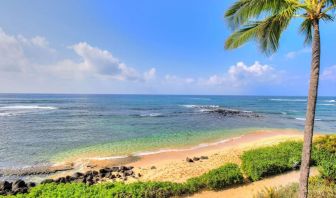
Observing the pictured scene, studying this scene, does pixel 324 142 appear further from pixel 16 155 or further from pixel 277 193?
pixel 16 155

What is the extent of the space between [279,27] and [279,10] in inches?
18.1

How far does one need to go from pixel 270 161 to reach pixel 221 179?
3045 millimetres

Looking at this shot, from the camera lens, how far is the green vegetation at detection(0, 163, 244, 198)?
852cm

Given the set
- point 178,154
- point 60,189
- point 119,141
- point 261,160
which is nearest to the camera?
point 60,189

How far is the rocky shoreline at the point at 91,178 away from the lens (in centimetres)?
1186

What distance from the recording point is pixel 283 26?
6.59m

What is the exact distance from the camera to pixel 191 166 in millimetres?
14414

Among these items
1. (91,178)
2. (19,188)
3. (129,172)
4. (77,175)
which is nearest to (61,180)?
(77,175)

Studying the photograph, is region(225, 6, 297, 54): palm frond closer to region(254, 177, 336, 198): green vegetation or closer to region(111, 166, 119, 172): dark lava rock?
region(254, 177, 336, 198): green vegetation

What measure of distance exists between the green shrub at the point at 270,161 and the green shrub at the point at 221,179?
804 millimetres

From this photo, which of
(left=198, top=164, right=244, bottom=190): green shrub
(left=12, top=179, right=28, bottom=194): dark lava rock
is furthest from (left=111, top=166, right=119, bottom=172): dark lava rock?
(left=198, top=164, right=244, bottom=190): green shrub

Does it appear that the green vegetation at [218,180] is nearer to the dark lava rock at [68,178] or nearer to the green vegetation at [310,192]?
the green vegetation at [310,192]

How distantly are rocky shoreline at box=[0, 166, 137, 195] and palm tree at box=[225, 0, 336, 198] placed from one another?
381 inches

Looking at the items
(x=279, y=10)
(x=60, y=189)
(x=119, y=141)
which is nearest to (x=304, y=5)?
(x=279, y=10)
